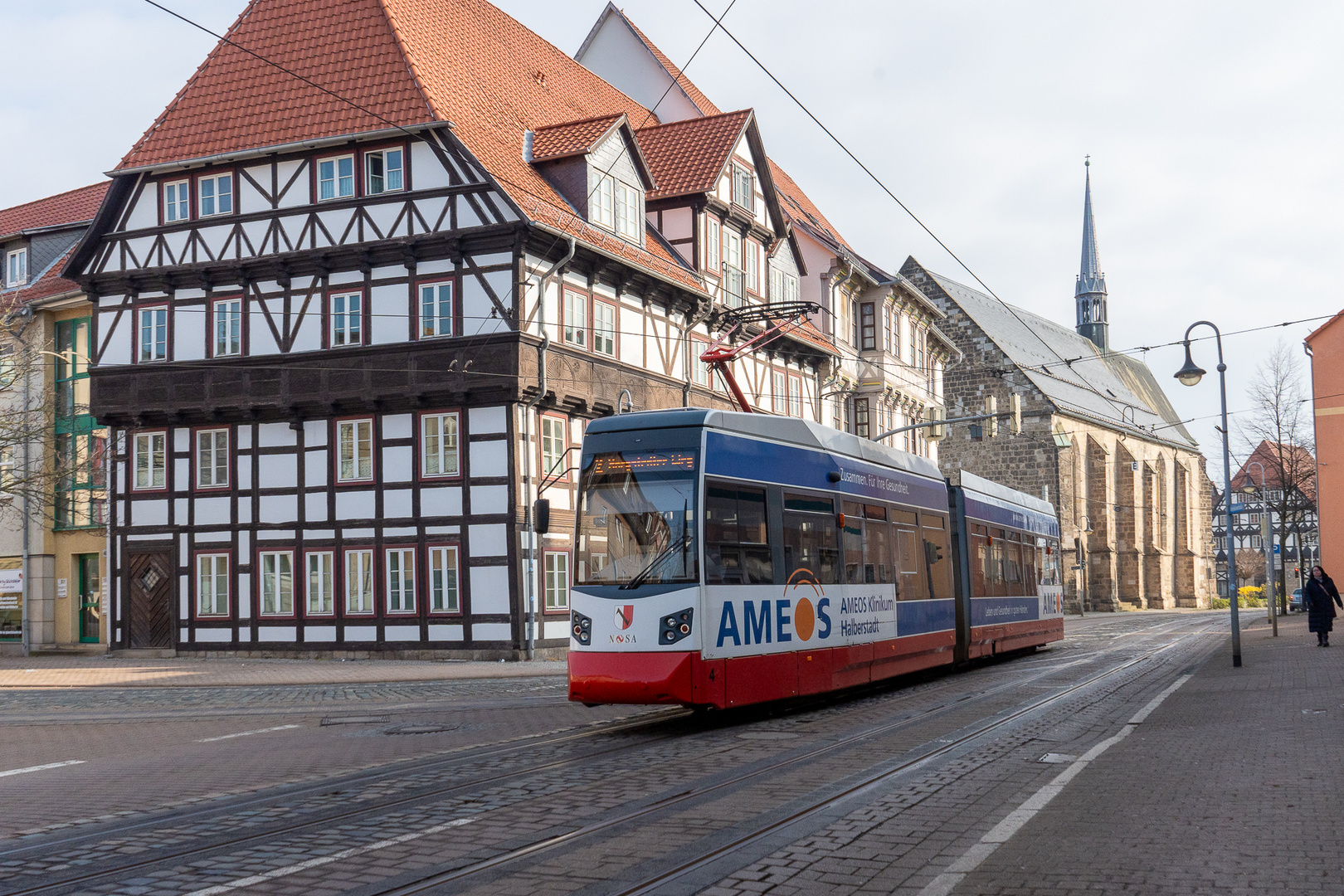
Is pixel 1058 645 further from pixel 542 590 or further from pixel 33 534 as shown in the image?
pixel 33 534

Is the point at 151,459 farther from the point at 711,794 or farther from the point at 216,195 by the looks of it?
the point at 711,794

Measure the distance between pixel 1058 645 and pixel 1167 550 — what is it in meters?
52.3

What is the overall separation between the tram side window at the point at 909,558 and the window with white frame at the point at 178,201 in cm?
1876

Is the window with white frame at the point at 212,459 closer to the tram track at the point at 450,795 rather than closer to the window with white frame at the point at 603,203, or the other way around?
the window with white frame at the point at 603,203

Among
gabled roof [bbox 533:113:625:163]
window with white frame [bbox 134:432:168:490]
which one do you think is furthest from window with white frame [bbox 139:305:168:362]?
gabled roof [bbox 533:113:625:163]

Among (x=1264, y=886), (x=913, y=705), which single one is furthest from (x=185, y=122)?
(x=1264, y=886)

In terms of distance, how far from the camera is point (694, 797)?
8.93 m

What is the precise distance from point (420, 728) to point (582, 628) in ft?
8.21

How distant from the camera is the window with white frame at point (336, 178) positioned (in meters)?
27.9

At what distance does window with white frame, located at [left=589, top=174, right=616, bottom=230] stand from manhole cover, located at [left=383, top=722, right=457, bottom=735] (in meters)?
16.1

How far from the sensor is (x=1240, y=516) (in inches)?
3967

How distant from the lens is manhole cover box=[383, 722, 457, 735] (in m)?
14.0

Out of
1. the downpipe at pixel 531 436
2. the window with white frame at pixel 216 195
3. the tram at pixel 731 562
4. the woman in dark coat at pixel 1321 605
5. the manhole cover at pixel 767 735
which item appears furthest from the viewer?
the window with white frame at pixel 216 195

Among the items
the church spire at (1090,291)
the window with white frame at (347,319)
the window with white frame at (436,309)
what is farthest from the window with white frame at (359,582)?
the church spire at (1090,291)
